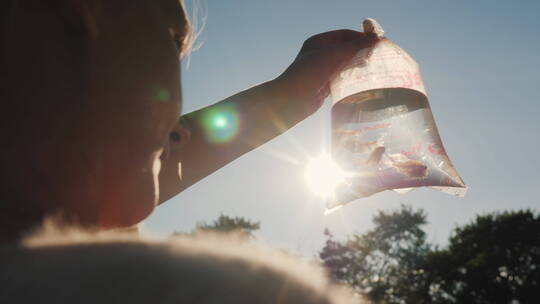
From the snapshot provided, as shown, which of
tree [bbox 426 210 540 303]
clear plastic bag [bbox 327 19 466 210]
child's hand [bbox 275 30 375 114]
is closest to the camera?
clear plastic bag [bbox 327 19 466 210]

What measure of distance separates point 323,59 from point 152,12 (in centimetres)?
120

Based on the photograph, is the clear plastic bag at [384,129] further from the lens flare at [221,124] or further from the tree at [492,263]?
the tree at [492,263]


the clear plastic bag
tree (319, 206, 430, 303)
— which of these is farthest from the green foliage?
the clear plastic bag

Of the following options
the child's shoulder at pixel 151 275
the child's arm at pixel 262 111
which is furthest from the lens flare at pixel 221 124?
the child's shoulder at pixel 151 275

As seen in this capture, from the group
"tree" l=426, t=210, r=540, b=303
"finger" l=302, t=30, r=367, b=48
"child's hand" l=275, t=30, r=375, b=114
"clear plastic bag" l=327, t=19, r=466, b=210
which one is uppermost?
"tree" l=426, t=210, r=540, b=303

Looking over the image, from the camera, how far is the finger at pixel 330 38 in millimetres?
1967

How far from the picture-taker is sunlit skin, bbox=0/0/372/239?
58 centimetres

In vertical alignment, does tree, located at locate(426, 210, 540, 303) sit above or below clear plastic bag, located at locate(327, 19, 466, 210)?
above

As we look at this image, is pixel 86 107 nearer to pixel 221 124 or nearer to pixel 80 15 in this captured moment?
pixel 80 15

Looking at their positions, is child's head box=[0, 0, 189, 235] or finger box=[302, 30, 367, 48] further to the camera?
finger box=[302, 30, 367, 48]

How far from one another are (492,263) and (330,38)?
80.5 ft

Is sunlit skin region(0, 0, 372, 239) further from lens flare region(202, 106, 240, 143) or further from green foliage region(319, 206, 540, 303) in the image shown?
green foliage region(319, 206, 540, 303)

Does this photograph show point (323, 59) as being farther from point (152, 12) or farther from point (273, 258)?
point (273, 258)

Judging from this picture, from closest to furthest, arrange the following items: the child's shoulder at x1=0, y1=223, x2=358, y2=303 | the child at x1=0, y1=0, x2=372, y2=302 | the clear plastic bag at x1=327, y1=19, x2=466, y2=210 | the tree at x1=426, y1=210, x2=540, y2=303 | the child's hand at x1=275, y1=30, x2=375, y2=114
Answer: the child's shoulder at x1=0, y1=223, x2=358, y2=303
the child at x1=0, y1=0, x2=372, y2=302
the clear plastic bag at x1=327, y1=19, x2=466, y2=210
the child's hand at x1=275, y1=30, x2=375, y2=114
the tree at x1=426, y1=210, x2=540, y2=303
